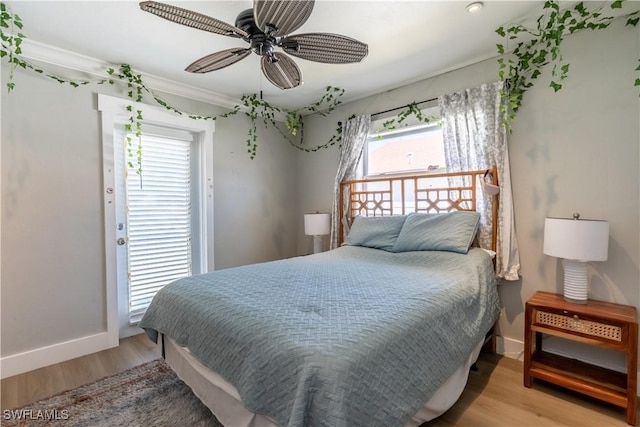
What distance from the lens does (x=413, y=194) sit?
2934mm

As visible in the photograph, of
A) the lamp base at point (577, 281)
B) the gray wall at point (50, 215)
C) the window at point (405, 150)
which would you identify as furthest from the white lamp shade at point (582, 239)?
the gray wall at point (50, 215)

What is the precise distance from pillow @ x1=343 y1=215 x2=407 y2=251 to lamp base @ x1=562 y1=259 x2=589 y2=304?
1.21 meters

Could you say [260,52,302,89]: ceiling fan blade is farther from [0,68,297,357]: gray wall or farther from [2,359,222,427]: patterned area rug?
[2,359,222,427]: patterned area rug

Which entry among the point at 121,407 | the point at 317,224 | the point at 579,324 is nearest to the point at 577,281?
the point at 579,324

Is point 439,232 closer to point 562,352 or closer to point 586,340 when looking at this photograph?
point 586,340

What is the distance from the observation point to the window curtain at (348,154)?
10.8 ft

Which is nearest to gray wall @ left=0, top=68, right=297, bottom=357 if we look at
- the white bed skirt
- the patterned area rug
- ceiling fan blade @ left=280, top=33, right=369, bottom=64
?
the patterned area rug

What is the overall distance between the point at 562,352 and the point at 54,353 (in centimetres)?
390

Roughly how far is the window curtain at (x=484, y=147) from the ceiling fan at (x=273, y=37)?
4.32 feet

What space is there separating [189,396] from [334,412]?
1409 mm

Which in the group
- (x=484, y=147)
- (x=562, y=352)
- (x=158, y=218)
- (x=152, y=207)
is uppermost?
(x=484, y=147)

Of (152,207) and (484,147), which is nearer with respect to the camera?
(484,147)

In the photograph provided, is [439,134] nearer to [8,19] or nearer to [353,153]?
[353,153]

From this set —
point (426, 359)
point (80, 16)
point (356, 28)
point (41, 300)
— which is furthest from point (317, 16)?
point (41, 300)
